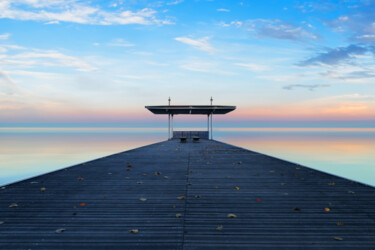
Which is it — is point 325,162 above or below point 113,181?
below

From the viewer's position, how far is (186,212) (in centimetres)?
384

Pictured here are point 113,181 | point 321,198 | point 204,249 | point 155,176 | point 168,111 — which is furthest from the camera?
point 168,111

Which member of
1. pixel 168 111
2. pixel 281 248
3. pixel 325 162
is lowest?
pixel 325 162

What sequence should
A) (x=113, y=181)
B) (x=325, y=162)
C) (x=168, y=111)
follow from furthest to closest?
(x=325, y=162) < (x=168, y=111) < (x=113, y=181)

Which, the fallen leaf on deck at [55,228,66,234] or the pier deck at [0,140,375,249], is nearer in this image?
the pier deck at [0,140,375,249]

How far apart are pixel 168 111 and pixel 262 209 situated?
54.0 feet

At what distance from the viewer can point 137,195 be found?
474 centimetres

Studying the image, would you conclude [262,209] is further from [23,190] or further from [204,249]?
[23,190]

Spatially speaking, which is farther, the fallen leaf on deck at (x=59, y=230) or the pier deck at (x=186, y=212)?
the fallen leaf on deck at (x=59, y=230)

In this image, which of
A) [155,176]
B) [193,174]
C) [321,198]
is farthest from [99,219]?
[321,198]

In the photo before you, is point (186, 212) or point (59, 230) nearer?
point (59, 230)

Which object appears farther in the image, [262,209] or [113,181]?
[113,181]

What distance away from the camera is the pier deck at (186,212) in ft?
9.82

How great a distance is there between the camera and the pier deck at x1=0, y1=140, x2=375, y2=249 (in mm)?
2994
